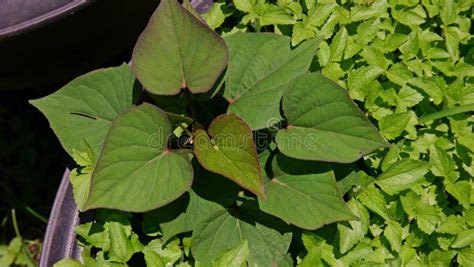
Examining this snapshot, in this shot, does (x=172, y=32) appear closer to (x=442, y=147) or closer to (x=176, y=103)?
(x=176, y=103)

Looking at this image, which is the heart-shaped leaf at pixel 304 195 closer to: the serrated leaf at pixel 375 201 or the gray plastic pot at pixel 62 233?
the serrated leaf at pixel 375 201

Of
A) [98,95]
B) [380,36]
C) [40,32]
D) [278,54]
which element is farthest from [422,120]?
[40,32]

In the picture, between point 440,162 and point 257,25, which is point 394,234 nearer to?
point 440,162

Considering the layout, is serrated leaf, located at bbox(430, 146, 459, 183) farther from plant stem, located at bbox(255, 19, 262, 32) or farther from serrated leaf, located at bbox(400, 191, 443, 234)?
plant stem, located at bbox(255, 19, 262, 32)

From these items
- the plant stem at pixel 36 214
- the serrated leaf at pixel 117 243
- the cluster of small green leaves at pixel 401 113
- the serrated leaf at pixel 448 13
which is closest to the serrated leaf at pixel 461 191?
the cluster of small green leaves at pixel 401 113

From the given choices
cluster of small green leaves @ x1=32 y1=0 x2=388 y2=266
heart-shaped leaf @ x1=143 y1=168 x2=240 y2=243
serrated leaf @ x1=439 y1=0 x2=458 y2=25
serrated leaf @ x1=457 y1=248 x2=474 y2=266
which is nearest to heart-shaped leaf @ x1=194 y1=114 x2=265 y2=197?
cluster of small green leaves @ x1=32 y1=0 x2=388 y2=266

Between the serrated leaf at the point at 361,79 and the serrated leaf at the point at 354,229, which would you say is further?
the serrated leaf at the point at 361,79
